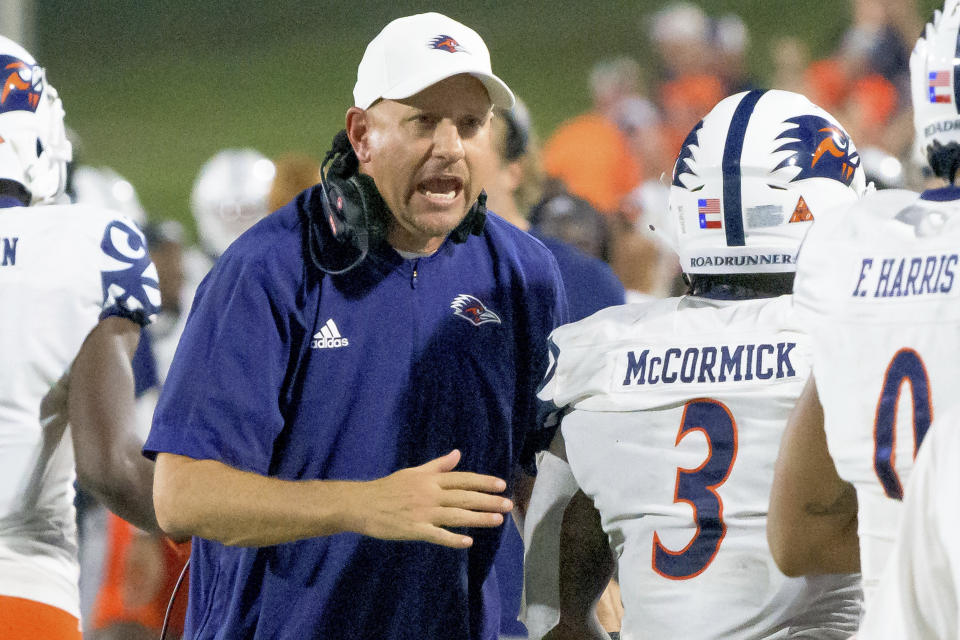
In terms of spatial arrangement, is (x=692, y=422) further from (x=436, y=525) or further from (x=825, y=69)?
(x=825, y=69)

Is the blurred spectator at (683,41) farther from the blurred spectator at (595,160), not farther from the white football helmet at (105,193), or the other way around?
the white football helmet at (105,193)

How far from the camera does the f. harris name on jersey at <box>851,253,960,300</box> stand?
1.85 metres

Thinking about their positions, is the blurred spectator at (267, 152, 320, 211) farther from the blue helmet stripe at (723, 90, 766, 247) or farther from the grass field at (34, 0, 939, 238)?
the grass field at (34, 0, 939, 238)

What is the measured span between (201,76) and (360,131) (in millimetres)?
12346

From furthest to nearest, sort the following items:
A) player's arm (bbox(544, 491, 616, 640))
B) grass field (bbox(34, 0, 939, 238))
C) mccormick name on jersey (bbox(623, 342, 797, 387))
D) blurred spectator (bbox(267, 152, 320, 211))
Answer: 1. grass field (bbox(34, 0, 939, 238))
2. blurred spectator (bbox(267, 152, 320, 211))
3. player's arm (bbox(544, 491, 616, 640))
4. mccormick name on jersey (bbox(623, 342, 797, 387))

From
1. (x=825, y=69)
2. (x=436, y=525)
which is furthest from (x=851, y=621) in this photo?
(x=825, y=69)

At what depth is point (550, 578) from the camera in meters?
2.85

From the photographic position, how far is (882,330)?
6.31 feet

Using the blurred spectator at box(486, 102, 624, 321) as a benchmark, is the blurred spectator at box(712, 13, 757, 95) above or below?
above

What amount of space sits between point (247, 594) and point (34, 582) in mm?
786

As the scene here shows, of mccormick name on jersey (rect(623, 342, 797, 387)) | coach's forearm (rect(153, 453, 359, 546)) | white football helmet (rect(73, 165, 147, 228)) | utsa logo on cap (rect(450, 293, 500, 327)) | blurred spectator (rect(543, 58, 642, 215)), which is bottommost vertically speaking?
coach's forearm (rect(153, 453, 359, 546))

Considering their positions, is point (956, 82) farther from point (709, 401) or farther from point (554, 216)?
point (554, 216)

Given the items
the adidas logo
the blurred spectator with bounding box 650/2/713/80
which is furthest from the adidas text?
the blurred spectator with bounding box 650/2/713/80

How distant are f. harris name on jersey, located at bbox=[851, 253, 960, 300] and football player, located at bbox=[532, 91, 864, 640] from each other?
485 mm
